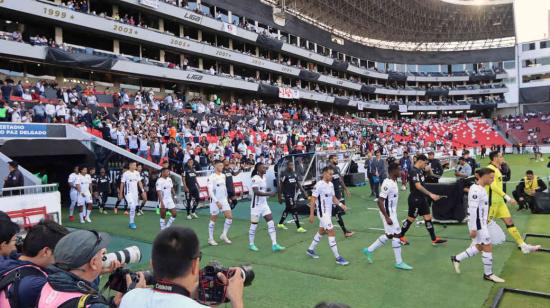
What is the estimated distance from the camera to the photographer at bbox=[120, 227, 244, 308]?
6.31ft

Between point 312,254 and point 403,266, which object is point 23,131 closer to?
point 312,254

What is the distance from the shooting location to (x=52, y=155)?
17.2 meters

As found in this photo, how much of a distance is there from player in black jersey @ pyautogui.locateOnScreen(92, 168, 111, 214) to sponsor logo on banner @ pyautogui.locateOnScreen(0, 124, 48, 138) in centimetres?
263

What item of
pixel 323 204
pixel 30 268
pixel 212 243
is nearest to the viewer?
pixel 30 268

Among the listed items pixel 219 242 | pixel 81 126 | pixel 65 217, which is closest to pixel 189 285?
pixel 219 242

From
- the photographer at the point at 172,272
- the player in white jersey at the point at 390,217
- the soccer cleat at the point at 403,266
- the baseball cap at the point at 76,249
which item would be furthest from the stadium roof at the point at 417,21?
the photographer at the point at 172,272

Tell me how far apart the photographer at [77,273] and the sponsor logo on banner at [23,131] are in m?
14.8

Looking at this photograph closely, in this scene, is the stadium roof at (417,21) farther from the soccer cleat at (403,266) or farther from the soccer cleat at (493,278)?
the soccer cleat at (493,278)

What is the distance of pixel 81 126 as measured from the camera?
18.0 m

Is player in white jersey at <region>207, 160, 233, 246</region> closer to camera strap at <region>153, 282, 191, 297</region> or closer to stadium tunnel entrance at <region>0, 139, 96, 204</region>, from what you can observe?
camera strap at <region>153, 282, 191, 297</region>

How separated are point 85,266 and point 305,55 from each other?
52442 millimetres

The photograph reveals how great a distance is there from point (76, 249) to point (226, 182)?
1074 centimetres

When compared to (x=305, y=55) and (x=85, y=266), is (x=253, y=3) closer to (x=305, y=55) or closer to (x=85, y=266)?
(x=305, y=55)

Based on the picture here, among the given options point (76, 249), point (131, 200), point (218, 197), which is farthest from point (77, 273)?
point (131, 200)
